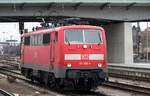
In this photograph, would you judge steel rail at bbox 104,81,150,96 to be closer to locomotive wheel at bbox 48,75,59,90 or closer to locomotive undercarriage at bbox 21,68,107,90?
locomotive undercarriage at bbox 21,68,107,90

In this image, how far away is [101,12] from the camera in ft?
157

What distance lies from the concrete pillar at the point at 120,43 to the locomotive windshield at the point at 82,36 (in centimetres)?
3139

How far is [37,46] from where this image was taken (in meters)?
23.3

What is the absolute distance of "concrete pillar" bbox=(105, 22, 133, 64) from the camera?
51.2 meters

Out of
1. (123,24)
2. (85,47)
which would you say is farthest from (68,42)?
(123,24)

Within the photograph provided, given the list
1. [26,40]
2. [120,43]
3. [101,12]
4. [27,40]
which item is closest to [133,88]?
[27,40]

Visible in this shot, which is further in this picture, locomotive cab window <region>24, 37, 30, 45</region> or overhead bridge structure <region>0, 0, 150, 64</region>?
overhead bridge structure <region>0, 0, 150, 64</region>

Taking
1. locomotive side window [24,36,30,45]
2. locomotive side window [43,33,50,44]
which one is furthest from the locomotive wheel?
locomotive side window [24,36,30,45]

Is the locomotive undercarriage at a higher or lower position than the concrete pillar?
lower

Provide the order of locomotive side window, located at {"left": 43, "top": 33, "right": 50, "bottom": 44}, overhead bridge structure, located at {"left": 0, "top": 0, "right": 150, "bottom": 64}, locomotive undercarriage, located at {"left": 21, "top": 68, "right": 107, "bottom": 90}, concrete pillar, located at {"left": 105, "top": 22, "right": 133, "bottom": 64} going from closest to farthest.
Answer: locomotive undercarriage, located at {"left": 21, "top": 68, "right": 107, "bottom": 90} < locomotive side window, located at {"left": 43, "top": 33, "right": 50, "bottom": 44} < overhead bridge structure, located at {"left": 0, "top": 0, "right": 150, "bottom": 64} < concrete pillar, located at {"left": 105, "top": 22, "right": 133, "bottom": 64}

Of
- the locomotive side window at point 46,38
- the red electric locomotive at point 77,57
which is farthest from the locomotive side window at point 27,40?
the red electric locomotive at point 77,57

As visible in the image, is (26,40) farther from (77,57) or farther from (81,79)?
(81,79)

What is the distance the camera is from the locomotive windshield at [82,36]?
768 inches

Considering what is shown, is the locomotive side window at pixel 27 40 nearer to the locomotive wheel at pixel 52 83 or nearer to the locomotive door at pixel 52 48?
the locomotive wheel at pixel 52 83
